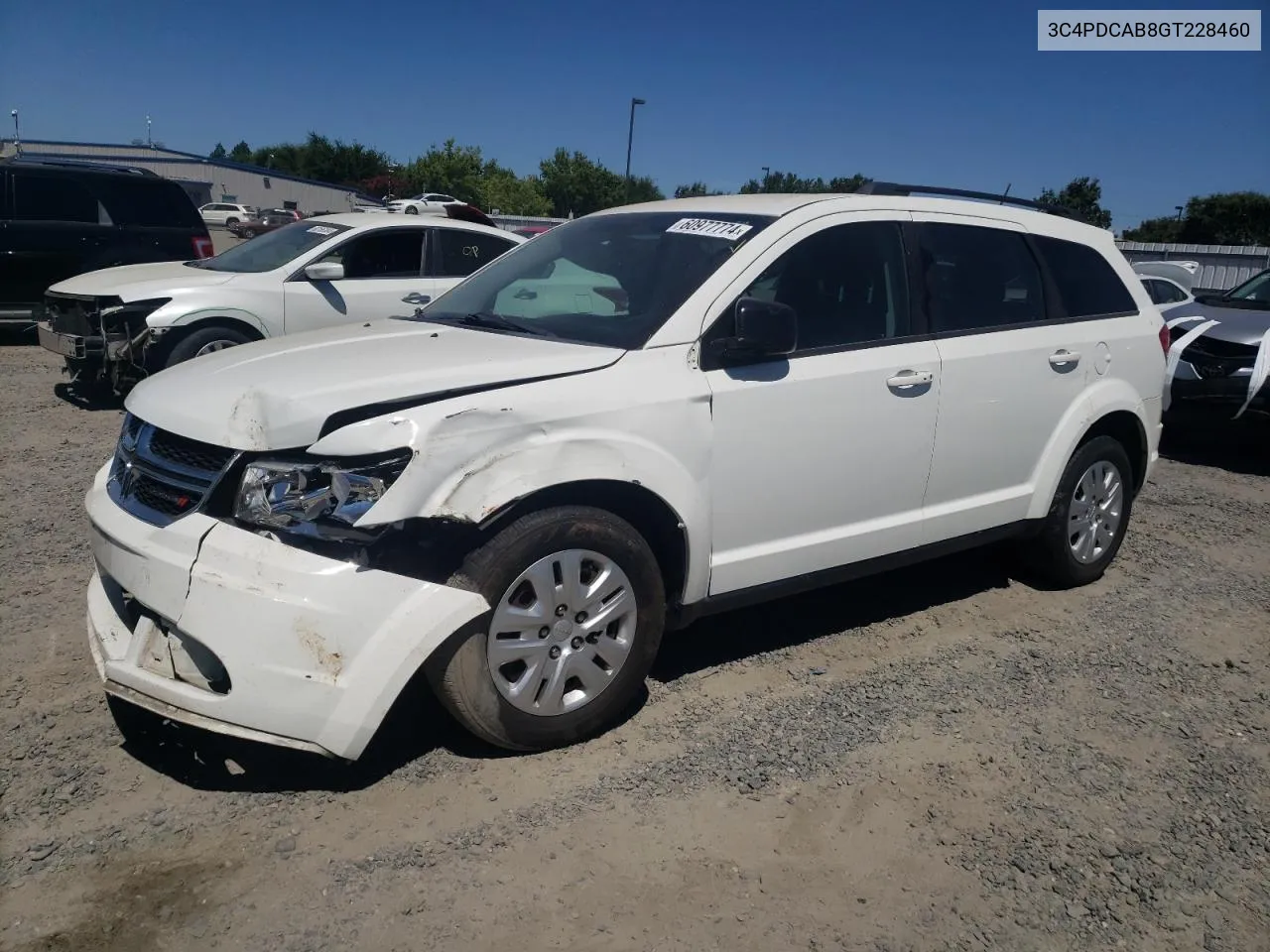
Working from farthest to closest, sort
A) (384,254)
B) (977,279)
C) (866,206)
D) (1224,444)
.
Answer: (1224,444)
(384,254)
(977,279)
(866,206)

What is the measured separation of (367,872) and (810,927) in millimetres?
1197

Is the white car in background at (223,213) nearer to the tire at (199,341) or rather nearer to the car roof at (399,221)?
the car roof at (399,221)

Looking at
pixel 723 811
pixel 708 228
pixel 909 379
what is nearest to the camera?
pixel 723 811

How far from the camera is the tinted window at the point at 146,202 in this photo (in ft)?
36.7

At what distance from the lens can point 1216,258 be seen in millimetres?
28000

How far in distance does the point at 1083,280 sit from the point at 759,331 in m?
2.38

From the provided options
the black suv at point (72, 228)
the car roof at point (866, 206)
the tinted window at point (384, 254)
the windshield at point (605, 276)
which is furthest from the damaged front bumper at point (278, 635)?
the black suv at point (72, 228)

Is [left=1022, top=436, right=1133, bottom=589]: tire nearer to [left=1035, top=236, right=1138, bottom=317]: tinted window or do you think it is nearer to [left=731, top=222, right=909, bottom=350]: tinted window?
[left=1035, top=236, right=1138, bottom=317]: tinted window

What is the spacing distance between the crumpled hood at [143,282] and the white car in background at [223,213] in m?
44.8

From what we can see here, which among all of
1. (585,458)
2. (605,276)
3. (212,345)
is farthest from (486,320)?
(212,345)

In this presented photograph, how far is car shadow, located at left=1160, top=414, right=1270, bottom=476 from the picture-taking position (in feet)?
27.2

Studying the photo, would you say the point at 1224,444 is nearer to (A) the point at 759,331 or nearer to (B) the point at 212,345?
(A) the point at 759,331

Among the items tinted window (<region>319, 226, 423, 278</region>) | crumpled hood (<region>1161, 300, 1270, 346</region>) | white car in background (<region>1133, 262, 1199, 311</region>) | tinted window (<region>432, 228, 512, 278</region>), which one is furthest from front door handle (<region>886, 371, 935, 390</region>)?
white car in background (<region>1133, 262, 1199, 311</region>)

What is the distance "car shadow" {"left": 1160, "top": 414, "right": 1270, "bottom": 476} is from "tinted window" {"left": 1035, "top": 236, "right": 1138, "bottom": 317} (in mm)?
3994
